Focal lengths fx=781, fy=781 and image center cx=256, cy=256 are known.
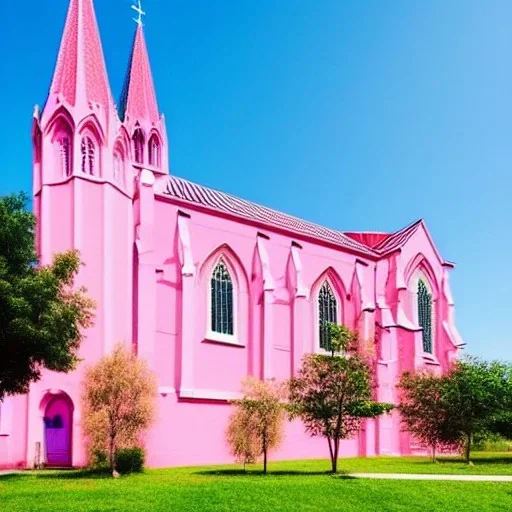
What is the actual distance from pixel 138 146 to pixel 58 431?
21.0m

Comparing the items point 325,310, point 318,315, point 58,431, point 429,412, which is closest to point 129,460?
point 58,431

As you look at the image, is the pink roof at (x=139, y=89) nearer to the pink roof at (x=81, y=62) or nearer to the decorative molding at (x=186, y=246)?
the pink roof at (x=81, y=62)

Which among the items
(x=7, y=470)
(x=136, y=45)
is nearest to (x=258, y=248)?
(x=7, y=470)

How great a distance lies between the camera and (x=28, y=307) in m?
23.6

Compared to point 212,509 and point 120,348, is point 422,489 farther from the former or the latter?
point 120,348

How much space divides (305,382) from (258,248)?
41.2 feet

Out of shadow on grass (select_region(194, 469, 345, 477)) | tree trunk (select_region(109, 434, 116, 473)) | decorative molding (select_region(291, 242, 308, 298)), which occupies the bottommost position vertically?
shadow on grass (select_region(194, 469, 345, 477))

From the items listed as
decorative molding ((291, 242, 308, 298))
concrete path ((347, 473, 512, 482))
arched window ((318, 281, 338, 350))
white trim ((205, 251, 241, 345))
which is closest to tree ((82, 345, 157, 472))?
concrete path ((347, 473, 512, 482))

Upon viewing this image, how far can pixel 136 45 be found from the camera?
2047 inches

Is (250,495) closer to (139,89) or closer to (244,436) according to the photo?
(244,436)

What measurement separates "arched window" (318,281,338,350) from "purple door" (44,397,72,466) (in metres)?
16.0

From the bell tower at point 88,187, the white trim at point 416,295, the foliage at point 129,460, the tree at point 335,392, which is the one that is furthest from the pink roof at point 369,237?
the foliage at point 129,460

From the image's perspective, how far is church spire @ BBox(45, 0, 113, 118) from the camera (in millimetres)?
35188

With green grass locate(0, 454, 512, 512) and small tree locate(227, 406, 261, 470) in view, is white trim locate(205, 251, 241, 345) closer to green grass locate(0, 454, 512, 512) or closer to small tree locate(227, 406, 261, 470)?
small tree locate(227, 406, 261, 470)
